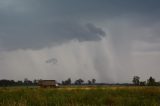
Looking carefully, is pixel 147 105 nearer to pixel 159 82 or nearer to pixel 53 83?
pixel 53 83

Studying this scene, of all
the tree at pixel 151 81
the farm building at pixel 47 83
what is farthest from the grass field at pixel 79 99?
the tree at pixel 151 81

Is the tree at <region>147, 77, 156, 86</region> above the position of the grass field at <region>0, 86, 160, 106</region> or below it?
above

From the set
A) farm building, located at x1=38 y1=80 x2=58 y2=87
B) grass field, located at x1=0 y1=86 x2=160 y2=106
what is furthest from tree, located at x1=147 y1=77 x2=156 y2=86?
grass field, located at x1=0 y1=86 x2=160 y2=106

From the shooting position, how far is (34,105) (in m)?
17.2

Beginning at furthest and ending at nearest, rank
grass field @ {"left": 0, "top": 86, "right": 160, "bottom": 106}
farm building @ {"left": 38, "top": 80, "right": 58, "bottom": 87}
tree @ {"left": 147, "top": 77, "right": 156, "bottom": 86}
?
tree @ {"left": 147, "top": 77, "right": 156, "bottom": 86}, farm building @ {"left": 38, "top": 80, "right": 58, "bottom": 87}, grass field @ {"left": 0, "top": 86, "right": 160, "bottom": 106}

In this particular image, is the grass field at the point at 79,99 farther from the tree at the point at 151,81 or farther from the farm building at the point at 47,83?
the tree at the point at 151,81

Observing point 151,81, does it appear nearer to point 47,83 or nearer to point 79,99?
point 47,83

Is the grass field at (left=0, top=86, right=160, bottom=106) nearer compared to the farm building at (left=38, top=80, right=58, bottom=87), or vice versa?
the grass field at (left=0, top=86, right=160, bottom=106)

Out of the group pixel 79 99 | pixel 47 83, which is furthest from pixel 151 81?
pixel 79 99

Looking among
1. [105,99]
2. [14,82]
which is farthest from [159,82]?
[105,99]

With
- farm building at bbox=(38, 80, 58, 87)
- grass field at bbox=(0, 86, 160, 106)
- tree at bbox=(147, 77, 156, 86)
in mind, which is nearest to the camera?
grass field at bbox=(0, 86, 160, 106)

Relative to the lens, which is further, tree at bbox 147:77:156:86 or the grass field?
tree at bbox 147:77:156:86

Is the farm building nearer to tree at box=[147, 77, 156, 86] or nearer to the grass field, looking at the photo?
tree at box=[147, 77, 156, 86]

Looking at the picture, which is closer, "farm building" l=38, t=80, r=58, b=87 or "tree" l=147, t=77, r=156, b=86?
"farm building" l=38, t=80, r=58, b=87
